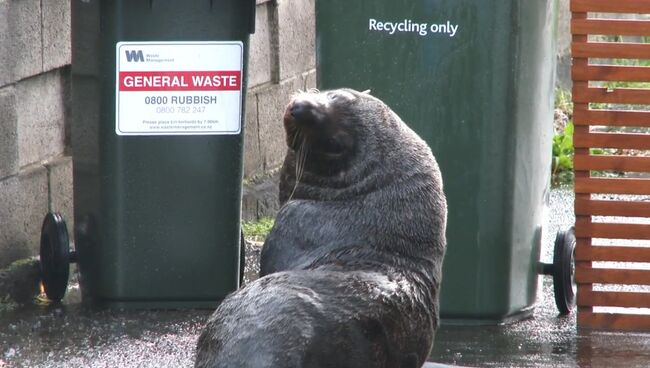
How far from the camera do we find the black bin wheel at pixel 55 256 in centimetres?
634

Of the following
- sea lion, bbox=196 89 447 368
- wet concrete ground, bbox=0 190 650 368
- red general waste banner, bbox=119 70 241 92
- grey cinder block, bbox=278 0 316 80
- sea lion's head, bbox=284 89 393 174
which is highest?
grey cinder block, bbox=278 0 316 80

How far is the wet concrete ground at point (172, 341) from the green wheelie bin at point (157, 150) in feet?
0.50

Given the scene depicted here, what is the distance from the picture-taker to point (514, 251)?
241 inches

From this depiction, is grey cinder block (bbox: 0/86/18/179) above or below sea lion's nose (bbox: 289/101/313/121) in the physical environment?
below

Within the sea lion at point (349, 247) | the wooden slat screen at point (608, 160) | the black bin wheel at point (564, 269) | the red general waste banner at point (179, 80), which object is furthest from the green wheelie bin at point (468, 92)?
the sea lion at point (349, 247)

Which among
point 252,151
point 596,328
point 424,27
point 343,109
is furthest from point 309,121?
point 252,151

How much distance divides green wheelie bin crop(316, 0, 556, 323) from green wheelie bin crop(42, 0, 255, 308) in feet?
1.56

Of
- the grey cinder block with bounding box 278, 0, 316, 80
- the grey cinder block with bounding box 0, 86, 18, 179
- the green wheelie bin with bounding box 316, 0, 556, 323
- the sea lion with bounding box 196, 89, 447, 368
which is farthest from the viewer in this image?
the grey cinder block with bounding box 278, 0, 316, 80

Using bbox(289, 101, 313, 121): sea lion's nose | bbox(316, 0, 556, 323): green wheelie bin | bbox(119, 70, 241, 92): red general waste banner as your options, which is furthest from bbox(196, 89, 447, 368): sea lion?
bbox(119, 70, 241, 92): red general waste banner

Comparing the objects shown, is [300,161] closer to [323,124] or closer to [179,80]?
[323,124]

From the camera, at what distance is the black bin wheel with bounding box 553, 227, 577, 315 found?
6.35m

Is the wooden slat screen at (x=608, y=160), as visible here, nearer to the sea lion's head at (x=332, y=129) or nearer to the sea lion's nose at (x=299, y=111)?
the sea lion's head at (x=332, y=129)

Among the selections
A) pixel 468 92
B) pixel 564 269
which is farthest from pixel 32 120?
pixel 564 269

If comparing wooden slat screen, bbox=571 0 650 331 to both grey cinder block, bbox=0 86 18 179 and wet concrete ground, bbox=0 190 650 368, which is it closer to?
wet concrete ground, bbox=0 190 650 368
